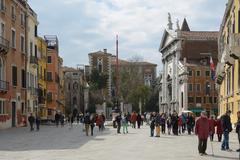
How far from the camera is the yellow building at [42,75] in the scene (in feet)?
203

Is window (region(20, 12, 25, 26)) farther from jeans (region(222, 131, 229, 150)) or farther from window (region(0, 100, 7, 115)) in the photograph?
jeans (region(222, 131, 229, 150))

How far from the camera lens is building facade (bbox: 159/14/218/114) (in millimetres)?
103000

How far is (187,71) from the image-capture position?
104m

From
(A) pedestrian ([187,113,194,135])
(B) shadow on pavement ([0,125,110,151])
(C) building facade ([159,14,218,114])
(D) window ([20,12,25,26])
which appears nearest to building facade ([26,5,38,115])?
(D) window ([20,12,25,26])

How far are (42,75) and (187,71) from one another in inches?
1751

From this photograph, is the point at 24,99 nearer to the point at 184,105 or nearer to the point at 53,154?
the point at 53,154

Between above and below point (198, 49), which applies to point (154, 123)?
below

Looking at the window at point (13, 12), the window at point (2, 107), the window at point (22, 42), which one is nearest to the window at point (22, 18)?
the window at point (22, 42)

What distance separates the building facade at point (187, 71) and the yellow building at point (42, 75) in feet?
111

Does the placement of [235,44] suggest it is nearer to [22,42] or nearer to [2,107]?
[2,107]

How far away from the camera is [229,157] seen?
57.6 feet

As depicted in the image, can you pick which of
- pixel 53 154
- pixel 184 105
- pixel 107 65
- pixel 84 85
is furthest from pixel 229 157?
pixel 107 65

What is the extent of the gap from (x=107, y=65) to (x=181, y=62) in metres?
29.0

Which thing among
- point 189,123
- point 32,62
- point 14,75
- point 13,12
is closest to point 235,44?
point 189,123
